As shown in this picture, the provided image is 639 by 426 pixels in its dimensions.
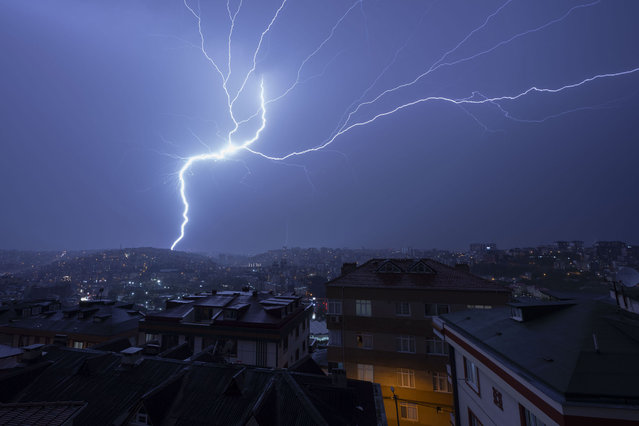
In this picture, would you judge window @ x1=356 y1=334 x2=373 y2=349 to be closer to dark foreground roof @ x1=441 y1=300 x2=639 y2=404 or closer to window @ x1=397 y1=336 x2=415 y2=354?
window @ x1=397 y1=336 x2=415 y2=354

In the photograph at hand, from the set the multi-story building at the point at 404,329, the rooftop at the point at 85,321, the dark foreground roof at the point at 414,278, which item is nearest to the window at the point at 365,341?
the multi-story building at the point at 404,329

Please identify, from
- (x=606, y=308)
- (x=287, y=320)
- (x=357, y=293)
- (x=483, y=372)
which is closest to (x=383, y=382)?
(x=357, y=293)

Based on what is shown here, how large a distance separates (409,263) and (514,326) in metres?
13.9

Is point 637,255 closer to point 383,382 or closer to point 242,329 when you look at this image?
point 383,382

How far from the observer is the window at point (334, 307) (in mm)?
20922

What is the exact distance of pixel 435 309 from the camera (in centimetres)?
1923

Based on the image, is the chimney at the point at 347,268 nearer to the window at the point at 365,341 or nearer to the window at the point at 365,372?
the window at the point at 365,341

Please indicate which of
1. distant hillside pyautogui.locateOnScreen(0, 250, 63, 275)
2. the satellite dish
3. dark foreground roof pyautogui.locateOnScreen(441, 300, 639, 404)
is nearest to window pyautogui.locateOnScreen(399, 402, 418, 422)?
dark foreground roof pyautogui.locateOnScreen(441, 300, 639, 404)

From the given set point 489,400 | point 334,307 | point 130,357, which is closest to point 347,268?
point 334,307

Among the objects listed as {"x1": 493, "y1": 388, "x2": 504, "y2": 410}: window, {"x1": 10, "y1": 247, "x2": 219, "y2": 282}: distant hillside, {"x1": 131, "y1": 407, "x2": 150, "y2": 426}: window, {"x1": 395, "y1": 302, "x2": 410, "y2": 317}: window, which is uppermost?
{"x1": 395, "y1": 302, "x2": 410, "y2": 317}: window

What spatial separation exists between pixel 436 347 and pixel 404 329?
244 centimetres

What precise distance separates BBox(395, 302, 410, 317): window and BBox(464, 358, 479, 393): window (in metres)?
7.26

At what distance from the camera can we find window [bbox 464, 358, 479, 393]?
442 inches

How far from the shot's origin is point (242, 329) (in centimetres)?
2119
